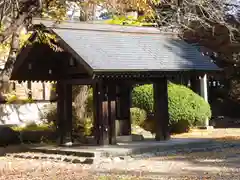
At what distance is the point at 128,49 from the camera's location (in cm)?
1688

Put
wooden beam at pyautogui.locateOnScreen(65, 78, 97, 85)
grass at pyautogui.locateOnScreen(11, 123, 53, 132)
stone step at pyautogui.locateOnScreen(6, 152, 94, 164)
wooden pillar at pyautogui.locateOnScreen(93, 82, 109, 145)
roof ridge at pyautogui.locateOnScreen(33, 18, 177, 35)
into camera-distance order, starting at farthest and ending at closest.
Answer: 1. grass at pyautogui.locateOnScreen(11, 123, 53, 132)
2. roof ridge at pyautogui.locateOnScreen(33, 18, 177, 35)
3. wooden beam at pyautogui.locateOnScreen(65, 78, 97, 85)
4. wooden pillar at pyautogui.locateOnScreen(93, 82, 109, 145)
5. stone step at pyautogui.locateOnScreen(6, 152, 94, 164)

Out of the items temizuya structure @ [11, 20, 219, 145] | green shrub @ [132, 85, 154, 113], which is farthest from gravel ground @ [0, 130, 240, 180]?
green shrub @ [132, 85, 154, 113]

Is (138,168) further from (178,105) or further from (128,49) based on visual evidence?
(178,105)

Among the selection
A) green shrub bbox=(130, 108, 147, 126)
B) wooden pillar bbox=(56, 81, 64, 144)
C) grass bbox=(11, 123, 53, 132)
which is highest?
wooden pillar bbox=(56, 81, 64, 144)

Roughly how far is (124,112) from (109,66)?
371 cm

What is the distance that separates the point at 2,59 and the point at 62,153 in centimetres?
817

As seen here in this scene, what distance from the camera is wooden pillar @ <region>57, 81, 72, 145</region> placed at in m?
17.5

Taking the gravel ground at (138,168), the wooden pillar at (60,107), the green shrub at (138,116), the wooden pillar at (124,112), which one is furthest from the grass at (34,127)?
the gravel ground at (138,168)

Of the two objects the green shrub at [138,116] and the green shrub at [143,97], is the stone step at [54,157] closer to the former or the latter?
the green shrub at [138,116]

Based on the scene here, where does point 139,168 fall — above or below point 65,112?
below

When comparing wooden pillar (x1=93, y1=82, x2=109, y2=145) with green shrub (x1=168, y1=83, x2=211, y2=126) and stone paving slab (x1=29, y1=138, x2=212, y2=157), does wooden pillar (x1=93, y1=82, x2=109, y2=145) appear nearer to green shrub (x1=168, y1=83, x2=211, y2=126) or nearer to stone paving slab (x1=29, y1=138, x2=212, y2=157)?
stone paving slab (x1=29, y1=138, x2=212, y2=157)

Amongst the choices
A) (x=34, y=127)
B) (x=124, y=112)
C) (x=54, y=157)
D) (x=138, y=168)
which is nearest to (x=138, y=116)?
(x=124, y=112)

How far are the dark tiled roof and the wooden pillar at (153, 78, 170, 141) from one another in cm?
91

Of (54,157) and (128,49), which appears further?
(128,49)
